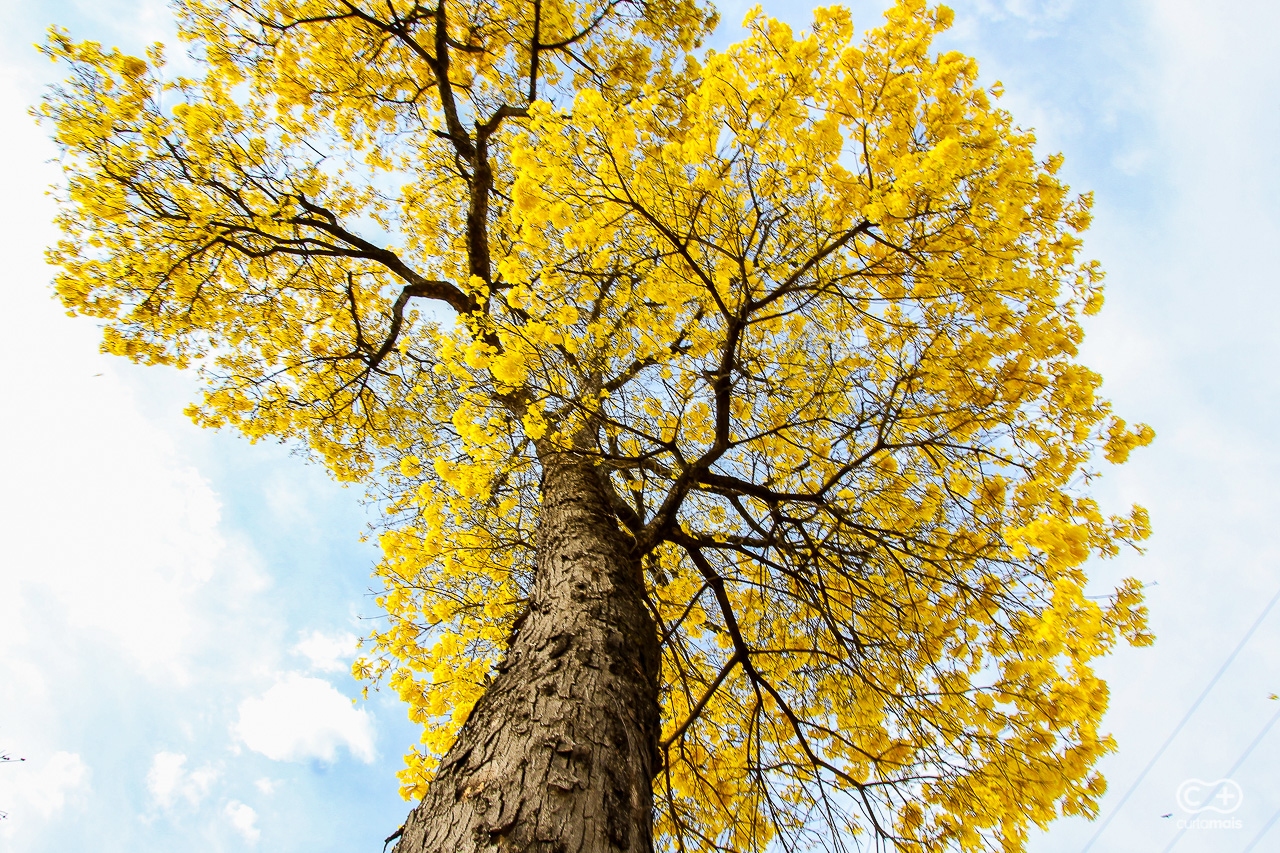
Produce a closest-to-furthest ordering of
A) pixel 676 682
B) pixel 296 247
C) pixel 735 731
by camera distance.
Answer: pixel 735 731 < pixel 676 682 < pixel 296 247

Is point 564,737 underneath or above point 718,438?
underneath

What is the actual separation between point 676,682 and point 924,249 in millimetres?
3064

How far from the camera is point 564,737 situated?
5.20ft

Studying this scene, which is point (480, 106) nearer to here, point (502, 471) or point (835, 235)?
point (502, 471)

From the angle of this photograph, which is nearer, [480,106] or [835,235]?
[835,235]

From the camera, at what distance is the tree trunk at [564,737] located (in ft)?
4.34

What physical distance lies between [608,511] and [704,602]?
3.53 ft

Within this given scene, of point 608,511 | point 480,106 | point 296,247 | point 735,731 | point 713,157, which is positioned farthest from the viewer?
point 480,106

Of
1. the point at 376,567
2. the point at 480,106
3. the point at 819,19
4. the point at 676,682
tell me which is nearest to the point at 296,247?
the point at 480,106

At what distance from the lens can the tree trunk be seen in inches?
52.1

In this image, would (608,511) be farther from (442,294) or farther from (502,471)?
(442,294)

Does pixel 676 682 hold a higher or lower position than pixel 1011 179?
lower

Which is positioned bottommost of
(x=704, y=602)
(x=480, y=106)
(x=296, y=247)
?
(x=704, y=602)

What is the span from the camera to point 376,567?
4066 mm
